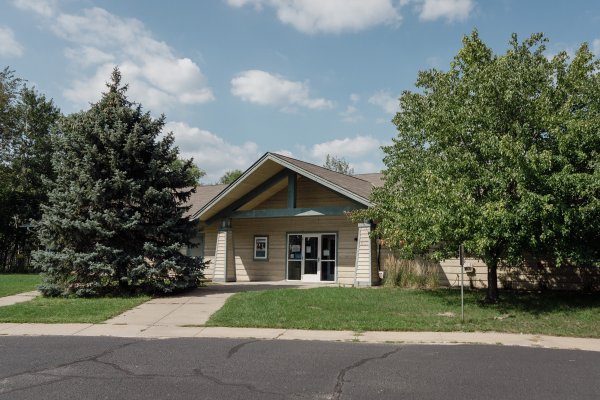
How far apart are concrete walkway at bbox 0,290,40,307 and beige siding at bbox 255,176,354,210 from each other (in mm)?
9591

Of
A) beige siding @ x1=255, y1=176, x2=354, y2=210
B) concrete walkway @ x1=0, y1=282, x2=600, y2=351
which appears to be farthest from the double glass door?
concrete walkway @ x1=0, y1=282, x2=600, y2=351

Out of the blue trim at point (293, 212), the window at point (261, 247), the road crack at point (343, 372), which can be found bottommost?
the road crack at point (343, 372)

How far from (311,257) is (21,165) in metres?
24.1

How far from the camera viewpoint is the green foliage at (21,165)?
31.6m

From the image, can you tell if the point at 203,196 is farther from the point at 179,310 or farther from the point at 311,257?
the point at 179,310

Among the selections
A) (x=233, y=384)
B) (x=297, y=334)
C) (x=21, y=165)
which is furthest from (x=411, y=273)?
(x=21, y=165)

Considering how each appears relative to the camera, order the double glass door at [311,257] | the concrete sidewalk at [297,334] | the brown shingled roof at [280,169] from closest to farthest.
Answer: the concrete sidewalk at [297,334] → the brown shingled roof at [280,169] → the double glass door at [311,257]

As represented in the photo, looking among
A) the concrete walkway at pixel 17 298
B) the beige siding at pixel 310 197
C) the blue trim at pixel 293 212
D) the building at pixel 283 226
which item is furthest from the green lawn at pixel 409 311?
the concrete walkway at pixel 17 298

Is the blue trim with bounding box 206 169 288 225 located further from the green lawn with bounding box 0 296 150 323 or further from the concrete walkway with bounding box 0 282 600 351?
the concrete walkway with bounding box 0 282 600 351

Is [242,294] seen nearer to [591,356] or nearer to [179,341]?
[179,341]

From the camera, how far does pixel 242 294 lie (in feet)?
50.5

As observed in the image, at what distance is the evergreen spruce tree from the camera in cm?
1470

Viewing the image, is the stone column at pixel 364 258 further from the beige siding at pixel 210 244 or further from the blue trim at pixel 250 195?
the beige siding at pixel 210 244

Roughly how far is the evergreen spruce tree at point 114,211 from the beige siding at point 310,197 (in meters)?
6.05
